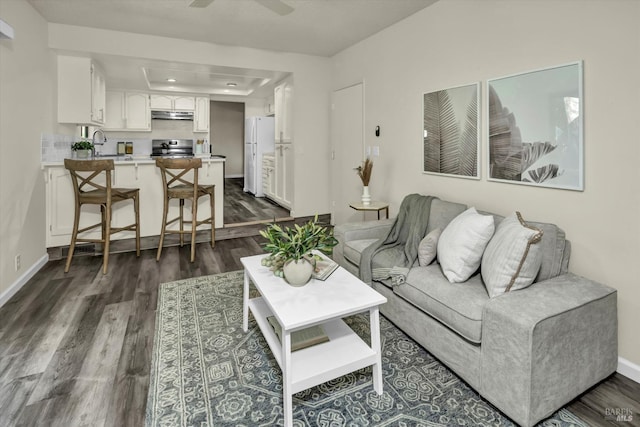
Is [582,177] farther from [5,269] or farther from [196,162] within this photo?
[5,269]

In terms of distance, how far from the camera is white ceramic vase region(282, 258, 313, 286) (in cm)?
191

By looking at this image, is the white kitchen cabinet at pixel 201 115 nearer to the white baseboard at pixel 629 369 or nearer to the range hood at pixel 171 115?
the range hood at pixel 171 115

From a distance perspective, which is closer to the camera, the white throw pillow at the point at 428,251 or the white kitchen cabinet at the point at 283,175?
the white throw pillow at the point at 428,251

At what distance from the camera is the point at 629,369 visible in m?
1.94

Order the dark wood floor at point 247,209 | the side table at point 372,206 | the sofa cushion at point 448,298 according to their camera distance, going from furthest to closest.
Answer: the dark wood floor at point 247,209 < the side table at point 372,206 < the sofa cushion at point 448,298

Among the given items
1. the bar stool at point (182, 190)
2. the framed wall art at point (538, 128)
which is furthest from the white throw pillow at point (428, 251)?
the bar stool at point (182, 190)

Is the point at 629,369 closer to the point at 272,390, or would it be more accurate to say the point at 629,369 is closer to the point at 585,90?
the point at 585,90

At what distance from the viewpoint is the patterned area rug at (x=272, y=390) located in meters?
1.64

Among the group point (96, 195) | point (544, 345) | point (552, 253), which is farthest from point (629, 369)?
point (96, 195)

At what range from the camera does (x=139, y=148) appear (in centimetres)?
738

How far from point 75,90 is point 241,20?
2.23 m

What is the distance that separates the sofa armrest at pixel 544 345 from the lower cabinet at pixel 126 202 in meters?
3.79

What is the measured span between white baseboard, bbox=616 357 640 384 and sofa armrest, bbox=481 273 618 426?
205 millimetres

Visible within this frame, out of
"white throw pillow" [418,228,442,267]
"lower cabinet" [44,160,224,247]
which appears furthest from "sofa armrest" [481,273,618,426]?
"lower cabinet" [44,160,224,247]
